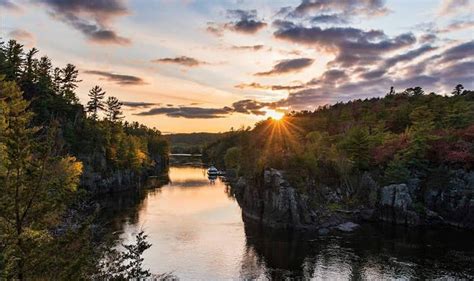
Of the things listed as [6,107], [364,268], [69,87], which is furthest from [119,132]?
[6,107]

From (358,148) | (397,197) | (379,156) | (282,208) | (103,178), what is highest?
(358,148)

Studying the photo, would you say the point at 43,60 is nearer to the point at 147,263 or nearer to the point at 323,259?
the point at 147,263

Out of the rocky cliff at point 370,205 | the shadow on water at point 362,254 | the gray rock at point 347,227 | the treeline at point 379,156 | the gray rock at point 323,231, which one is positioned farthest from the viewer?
the treeline at point 379,156

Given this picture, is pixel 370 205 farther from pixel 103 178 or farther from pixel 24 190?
pixel 24 190

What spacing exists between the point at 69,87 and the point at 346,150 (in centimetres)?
6742

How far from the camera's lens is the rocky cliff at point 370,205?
68.8 meters

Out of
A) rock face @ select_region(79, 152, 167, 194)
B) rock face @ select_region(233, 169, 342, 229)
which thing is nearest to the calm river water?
rock face @ select_region(233, 169, 342, 229)

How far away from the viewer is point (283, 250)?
5559 cm

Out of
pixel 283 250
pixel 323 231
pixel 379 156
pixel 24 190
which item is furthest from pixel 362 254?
pixel 24 190

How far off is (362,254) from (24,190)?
4280 centimetres

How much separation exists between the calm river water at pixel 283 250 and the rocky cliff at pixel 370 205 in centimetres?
381

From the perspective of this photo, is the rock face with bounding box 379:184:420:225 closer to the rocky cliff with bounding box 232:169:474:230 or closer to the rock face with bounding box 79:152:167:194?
the rocky cliff with bounding box 232:169:474:230

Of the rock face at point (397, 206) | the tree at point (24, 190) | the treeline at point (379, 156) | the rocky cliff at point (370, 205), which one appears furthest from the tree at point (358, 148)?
the tree at point (24, 190)

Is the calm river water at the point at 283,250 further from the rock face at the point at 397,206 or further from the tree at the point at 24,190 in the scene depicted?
the tree at the point at 24,190
